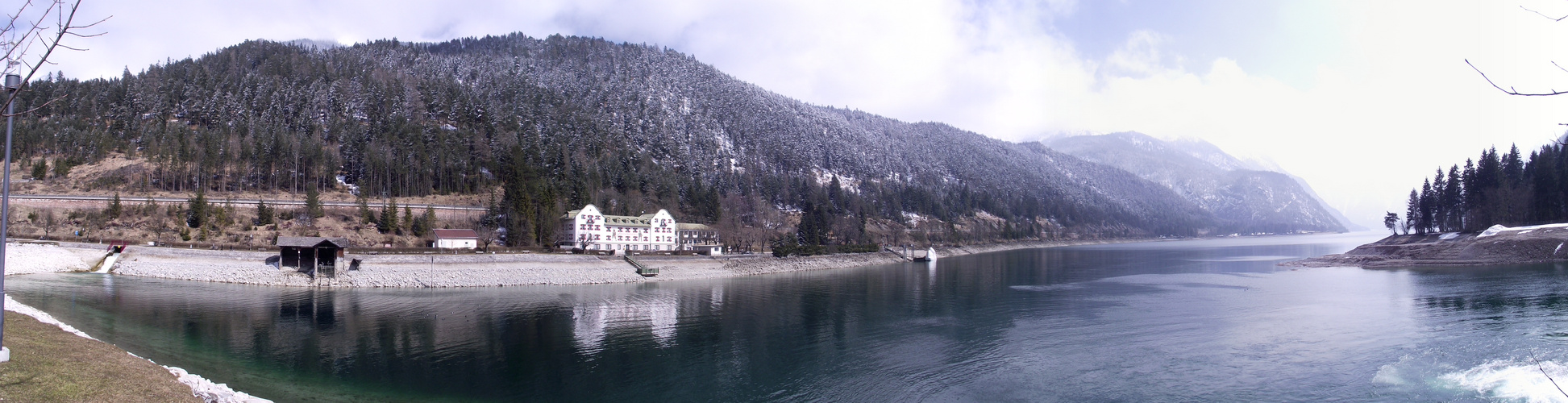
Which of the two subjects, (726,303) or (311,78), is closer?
(726,303)

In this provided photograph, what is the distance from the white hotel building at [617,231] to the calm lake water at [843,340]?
88.2ft

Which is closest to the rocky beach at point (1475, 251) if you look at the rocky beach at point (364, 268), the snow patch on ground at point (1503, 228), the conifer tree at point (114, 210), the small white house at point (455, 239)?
the snow patch on ground at point (1503, 228)

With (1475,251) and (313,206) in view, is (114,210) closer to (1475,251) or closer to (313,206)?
(313,206)

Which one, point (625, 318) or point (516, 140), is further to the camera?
point (516, 140)

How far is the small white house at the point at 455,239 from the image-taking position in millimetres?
60219

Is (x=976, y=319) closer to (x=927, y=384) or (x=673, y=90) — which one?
(x=927, y=384)

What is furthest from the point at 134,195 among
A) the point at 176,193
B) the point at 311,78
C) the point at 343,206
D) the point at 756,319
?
the point at 756,319

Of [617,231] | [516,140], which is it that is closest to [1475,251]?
[617,231]

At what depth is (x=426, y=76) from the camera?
13700 cm

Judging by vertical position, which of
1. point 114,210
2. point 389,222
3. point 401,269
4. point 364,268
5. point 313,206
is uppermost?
point 313,206

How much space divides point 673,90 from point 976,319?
6037 inches

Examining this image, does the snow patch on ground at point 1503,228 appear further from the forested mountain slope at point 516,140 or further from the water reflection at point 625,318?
the water reflection at point 625,318

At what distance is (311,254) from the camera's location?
49.4 m

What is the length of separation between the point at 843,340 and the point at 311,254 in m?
42.8
